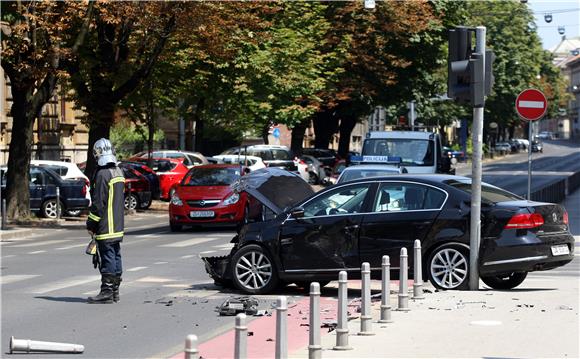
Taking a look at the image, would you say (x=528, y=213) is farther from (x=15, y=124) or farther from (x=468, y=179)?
(x=15, y=124)

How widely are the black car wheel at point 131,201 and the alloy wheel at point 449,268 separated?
23693mm

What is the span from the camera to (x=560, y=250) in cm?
1485

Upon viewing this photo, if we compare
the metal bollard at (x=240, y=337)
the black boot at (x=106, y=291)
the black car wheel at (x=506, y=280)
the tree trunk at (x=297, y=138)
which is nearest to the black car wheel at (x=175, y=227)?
the black car wheel at (x=506, y=280)

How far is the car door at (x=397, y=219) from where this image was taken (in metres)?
14.9

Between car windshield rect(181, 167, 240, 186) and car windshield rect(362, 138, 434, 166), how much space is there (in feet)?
11.9

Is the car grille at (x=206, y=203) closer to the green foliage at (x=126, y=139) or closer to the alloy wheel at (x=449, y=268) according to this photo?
the alloy wheel at (x=449, y=268)

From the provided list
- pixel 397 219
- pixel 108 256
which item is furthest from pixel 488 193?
pixel 108 256

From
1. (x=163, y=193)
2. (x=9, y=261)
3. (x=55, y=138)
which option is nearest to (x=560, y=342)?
(x=9, y=261)

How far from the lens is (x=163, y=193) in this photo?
43.5m

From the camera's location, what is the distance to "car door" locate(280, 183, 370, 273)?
591 inches

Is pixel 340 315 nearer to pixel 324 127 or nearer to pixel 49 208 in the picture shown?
pixel 49 208

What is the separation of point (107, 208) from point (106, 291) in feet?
3.32

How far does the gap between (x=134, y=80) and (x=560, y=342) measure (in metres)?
24.4

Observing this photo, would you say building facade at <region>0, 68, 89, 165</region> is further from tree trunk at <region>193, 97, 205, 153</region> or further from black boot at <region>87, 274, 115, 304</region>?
black boot at <region>87, 274, 115, 304</region>
